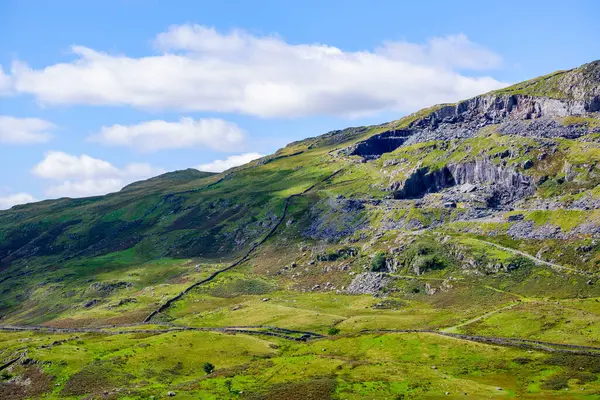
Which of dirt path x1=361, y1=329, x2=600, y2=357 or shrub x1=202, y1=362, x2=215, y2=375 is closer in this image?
dirt path x1=361, y1=329, x2=600, y2=357

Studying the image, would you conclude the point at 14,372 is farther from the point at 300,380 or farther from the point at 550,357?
the point at 550,357

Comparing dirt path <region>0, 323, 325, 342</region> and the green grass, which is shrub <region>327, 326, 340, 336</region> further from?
the green grass

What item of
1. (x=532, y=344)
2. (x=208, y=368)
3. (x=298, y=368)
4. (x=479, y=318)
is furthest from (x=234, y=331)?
(x=532, y=344)

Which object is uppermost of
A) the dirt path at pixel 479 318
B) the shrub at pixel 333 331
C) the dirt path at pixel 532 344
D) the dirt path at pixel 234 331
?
the dirt path at pixel 234 331

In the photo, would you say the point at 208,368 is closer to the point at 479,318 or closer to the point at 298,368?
the point at 298,368

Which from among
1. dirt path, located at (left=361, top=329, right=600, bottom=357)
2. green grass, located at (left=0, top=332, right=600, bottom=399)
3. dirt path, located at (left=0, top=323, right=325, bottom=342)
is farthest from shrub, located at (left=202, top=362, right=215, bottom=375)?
dirt path, located at (left=361, top=329, right=600, bottom=357)

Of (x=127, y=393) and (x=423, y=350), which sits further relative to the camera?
(x=423, y=350)

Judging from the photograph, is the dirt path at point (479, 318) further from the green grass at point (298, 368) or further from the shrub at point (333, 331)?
the shrub at point (333, 331)

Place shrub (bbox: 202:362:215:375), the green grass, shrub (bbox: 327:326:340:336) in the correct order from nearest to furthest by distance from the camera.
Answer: the green grass → shrub (bbox: 202:362:215:375) → shrub (bbox: 327:326:340:336)

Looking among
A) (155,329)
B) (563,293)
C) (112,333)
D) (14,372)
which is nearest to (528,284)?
(563,293)

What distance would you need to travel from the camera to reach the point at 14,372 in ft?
414

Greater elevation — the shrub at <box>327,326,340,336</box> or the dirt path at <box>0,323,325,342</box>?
the dirt path at <box>0,323,325,342</box>

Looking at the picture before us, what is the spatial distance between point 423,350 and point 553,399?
136ft

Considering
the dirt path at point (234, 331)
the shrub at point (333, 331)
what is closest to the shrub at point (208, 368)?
the dirt path at point (234, 331)
